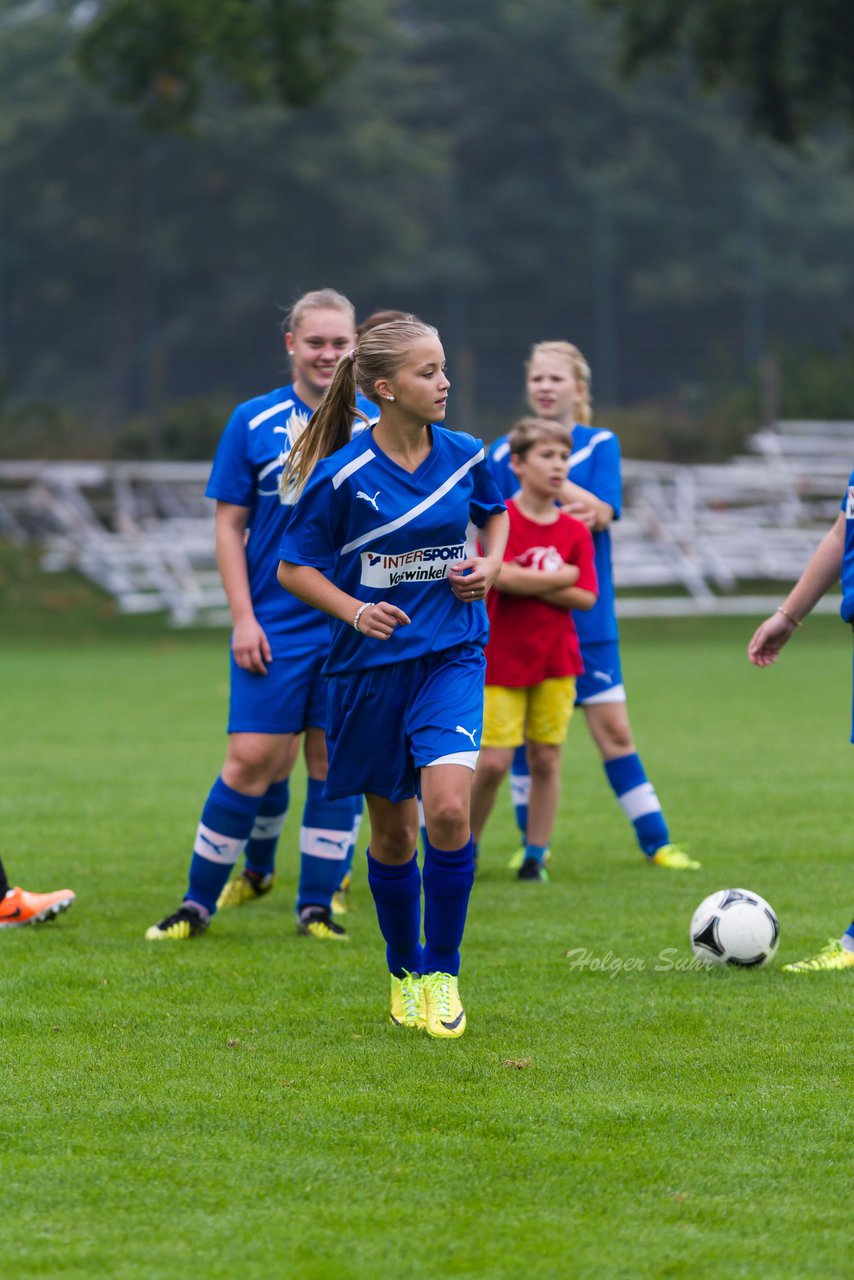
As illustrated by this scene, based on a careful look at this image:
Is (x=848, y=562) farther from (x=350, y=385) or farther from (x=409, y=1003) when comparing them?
(x=409, y=1003)

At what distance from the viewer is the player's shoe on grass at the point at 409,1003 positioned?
4621 millimetres

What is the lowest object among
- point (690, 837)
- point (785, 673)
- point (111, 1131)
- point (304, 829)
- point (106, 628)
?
point (106, 628)

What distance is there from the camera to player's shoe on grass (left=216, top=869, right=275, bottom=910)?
6578 millimetres

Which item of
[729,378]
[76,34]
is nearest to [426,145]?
[76,34]

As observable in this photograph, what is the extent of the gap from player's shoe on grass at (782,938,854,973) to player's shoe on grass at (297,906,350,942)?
1447 mm

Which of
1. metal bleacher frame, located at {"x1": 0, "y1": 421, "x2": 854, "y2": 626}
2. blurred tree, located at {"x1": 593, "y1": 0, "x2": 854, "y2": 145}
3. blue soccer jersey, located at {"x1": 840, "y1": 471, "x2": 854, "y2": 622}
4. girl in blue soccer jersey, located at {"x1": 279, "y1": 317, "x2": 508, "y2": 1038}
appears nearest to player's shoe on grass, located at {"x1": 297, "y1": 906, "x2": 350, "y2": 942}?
girl in blue soccer jersey, located at {"x1": 279, "y1": 317, "x2": 508, "y2": 1038}

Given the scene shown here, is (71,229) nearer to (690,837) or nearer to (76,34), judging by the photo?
(76,34)

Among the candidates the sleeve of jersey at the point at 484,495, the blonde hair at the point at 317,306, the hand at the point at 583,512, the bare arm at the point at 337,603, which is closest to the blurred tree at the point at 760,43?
the hand at the point at 583,512

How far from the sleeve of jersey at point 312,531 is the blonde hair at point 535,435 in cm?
213

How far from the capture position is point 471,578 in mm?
4477

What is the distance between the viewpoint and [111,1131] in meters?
3.71

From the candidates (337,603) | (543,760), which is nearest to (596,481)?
(543,760)

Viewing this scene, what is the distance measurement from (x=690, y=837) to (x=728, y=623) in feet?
48.8

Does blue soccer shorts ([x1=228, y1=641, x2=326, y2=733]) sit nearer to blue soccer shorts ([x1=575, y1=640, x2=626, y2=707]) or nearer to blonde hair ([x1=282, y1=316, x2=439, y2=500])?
blonde hair ([x1=282, y1=316, x2=439, y2=500])
